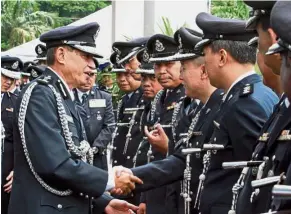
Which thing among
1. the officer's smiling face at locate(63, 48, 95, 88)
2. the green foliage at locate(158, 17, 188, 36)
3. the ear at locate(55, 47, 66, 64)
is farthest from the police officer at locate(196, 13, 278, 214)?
the green foliage at locate(158, 17, 188, 36)

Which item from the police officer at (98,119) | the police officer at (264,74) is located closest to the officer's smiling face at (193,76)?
the police officer at (264,74)

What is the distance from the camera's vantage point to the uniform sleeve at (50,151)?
230 inches

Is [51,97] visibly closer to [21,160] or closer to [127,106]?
[21,160]

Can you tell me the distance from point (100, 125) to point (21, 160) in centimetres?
526

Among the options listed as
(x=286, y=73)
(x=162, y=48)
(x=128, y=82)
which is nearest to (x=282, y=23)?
(x=286, y=73)

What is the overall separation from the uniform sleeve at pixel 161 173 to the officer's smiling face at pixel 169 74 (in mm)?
1952

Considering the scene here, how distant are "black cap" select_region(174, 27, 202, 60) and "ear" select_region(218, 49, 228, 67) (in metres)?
0.84

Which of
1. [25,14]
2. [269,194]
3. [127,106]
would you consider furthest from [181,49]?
[25,14]

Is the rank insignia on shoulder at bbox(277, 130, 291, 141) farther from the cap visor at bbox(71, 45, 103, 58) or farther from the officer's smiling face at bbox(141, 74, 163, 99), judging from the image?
the officer's smiling face at bbox(141, 74, 163, 99)

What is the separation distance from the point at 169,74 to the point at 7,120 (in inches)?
117

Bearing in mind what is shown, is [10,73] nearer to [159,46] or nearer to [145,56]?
[145,56]

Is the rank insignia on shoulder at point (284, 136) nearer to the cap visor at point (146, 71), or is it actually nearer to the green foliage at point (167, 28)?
the cap visor at point (146, 71)

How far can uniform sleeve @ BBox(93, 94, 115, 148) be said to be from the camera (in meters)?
10.9

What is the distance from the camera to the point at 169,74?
8734mm
